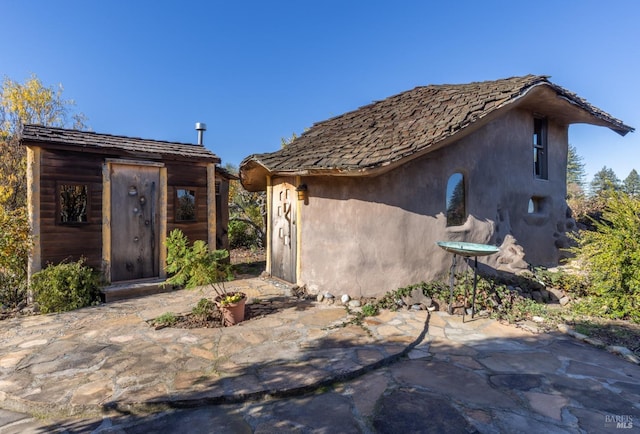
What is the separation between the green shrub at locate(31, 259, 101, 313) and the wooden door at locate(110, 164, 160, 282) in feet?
2.67

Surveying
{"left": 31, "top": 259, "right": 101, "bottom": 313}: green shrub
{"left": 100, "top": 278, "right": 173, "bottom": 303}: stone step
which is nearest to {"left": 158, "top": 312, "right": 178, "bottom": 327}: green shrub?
{"left": 100, "top": 278, "right": 173, "bottom": 303}: stone step

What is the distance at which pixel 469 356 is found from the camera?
157 inches

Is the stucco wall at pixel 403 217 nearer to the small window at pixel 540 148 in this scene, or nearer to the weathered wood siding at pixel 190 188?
the small window at pixel 540 148

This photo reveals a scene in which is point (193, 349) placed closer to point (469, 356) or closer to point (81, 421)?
point (81, 421)

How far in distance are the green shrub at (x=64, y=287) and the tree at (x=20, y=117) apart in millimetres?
6181

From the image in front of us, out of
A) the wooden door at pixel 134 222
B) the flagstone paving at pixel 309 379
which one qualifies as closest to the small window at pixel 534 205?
the flagstone paving at pixel 309 379

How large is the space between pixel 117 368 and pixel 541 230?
9785mm

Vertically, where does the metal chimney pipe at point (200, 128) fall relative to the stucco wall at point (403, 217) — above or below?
above

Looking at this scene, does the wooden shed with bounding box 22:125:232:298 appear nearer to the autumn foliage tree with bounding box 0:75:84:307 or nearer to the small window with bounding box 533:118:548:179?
the autumn foliage tree with bounding box 0:75:84:307

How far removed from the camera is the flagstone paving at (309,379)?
2.75 metres

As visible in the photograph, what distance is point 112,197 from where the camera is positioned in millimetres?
7074

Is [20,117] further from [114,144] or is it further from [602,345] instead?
[602,345]

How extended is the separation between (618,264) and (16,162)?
18.1 meters

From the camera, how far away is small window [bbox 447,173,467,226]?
679 centimetres
